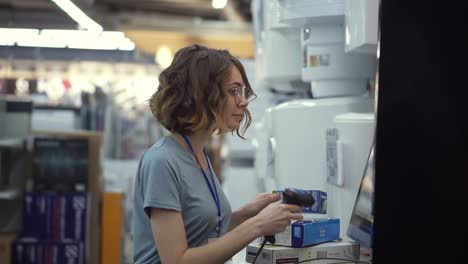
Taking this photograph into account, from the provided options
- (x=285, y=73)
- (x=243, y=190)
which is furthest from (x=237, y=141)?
(x=285, y=73)

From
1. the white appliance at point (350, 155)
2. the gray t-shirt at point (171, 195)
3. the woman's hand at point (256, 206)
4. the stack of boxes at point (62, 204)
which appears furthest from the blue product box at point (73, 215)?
the gray t-shirt at point (171, 195)

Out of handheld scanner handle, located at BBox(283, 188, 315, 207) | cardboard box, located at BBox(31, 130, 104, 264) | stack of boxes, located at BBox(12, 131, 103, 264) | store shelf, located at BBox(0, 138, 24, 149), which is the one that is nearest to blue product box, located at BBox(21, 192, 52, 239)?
stack of boxes, located at BBox(12, 131, 103, 264)

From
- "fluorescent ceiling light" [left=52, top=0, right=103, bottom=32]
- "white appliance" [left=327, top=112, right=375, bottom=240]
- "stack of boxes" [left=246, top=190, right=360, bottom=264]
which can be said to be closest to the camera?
"stack of boxes" [left=246, top=190, right=360, bottom=264]

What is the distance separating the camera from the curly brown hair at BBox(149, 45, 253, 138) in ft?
5.44

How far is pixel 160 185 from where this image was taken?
1.57 m

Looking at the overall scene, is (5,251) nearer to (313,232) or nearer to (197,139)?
(197,139)

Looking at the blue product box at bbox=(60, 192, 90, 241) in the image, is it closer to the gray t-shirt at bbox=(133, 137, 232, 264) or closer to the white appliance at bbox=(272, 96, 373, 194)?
the white appliance at bbox=(272, 96, 373, 194)

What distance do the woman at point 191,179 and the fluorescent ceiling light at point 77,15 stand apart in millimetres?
2411

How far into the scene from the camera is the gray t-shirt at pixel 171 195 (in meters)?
1.57

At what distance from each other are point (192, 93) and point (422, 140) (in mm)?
609

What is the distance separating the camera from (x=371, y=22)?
6.39 feet

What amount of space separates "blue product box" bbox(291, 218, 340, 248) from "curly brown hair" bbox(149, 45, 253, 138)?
0.34m

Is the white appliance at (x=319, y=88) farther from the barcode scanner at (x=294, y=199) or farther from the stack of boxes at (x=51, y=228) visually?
the stack of boxes at (x=51, y=228)

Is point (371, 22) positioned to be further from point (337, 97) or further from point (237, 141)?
point (237, 141)
